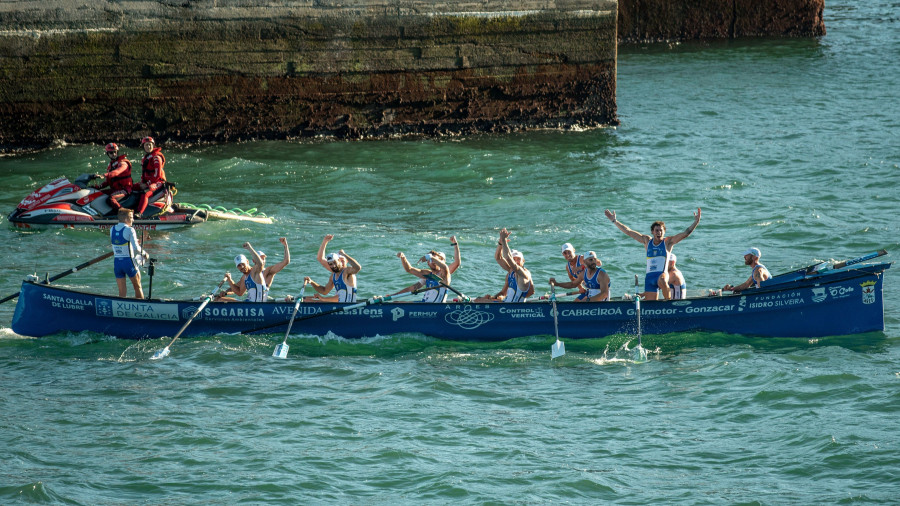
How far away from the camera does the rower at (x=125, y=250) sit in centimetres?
1472

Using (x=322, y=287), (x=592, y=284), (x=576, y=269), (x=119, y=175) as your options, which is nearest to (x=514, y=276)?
(x=576, y=269)

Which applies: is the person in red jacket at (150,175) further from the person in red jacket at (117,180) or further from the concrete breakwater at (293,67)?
the concrete breakwater at (293,67)

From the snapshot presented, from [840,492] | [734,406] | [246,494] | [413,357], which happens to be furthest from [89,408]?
[840,492]

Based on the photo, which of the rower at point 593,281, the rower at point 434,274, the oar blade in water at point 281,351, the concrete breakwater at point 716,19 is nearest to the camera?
the oar blade in water at point 281,351

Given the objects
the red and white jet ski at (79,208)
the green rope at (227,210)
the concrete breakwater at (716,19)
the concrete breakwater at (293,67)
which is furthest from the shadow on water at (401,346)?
the concrete breakwater at (716,19)

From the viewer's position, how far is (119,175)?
63.1 feet

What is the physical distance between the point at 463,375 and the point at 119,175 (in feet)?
30.0

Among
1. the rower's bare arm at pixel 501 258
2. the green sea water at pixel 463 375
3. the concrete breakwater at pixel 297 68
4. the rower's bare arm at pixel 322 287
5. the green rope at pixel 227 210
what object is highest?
the concrete breakwater at pixel 297 68

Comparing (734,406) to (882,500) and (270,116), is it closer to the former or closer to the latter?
(882,500)

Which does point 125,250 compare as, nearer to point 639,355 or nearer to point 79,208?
point 79,208

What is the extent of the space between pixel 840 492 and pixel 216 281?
10.7m

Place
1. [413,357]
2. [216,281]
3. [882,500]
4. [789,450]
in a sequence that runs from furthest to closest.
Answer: [216,281] < [413,357] < [789,450] < [882,500]

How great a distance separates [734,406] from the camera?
12.6m

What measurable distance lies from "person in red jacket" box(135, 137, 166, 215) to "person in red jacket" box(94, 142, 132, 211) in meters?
0.25
